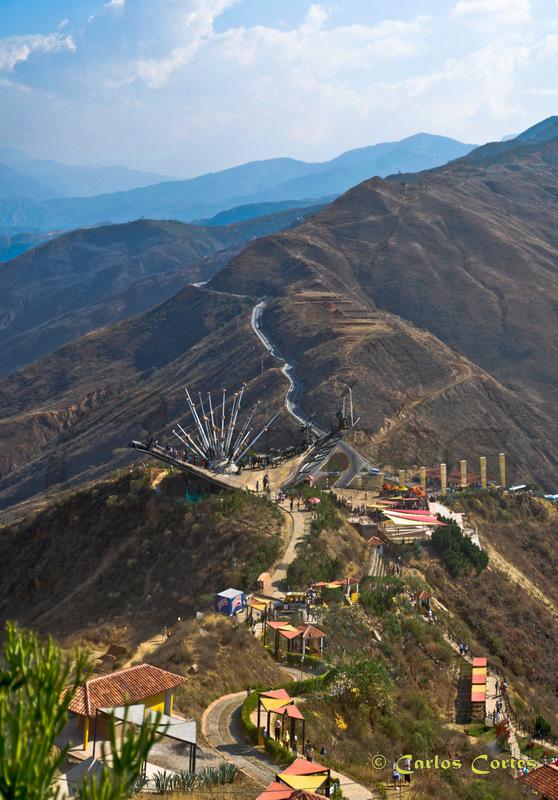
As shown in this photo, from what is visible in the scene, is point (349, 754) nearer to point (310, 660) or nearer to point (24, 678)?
point (310, 660)

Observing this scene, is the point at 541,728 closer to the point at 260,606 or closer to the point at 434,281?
the point at 260,606

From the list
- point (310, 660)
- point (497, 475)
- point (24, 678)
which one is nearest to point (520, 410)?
point (497, 475)

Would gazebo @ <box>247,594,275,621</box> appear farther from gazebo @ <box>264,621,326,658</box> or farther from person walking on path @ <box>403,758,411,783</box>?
person walking on path @ <box>403,758,411,783</box>

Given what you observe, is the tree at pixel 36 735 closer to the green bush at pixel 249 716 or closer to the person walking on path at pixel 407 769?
→ the green bush at pixel 249 716

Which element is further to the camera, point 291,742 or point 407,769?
point 407,769

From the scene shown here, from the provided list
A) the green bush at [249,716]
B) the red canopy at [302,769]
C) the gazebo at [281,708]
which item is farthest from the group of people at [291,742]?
the red canopy at [302,769]

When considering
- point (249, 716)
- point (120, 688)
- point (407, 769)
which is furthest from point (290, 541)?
point (120, 688)

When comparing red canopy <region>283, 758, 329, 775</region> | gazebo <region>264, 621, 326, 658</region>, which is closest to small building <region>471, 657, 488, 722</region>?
gazebo <region>264, 621, 326, 658</region>
